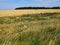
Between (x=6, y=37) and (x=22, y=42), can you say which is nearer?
(x=22, y=42)

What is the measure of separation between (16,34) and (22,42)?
89 cm

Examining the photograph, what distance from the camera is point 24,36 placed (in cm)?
983

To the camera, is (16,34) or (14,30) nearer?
(16,34)

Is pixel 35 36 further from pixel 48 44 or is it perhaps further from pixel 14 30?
pixel 14 30

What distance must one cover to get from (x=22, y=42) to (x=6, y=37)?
1024 mm

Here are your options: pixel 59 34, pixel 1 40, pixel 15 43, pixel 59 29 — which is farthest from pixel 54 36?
pixel 1 40

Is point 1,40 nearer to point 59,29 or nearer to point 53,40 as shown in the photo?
point 53,40

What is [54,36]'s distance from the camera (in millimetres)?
9695

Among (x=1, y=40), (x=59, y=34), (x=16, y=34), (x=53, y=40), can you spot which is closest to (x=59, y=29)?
(x=59, y=34)

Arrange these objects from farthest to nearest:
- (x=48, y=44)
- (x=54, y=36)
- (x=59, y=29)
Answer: (x=59, y=29), (x=54, y=36), (x=48, y=44)

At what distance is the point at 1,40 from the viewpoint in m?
9.70

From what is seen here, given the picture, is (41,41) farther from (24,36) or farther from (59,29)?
(59,29)

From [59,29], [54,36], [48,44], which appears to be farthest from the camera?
[59,29]

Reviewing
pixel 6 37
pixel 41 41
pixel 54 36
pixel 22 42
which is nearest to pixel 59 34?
pixel 54 36
